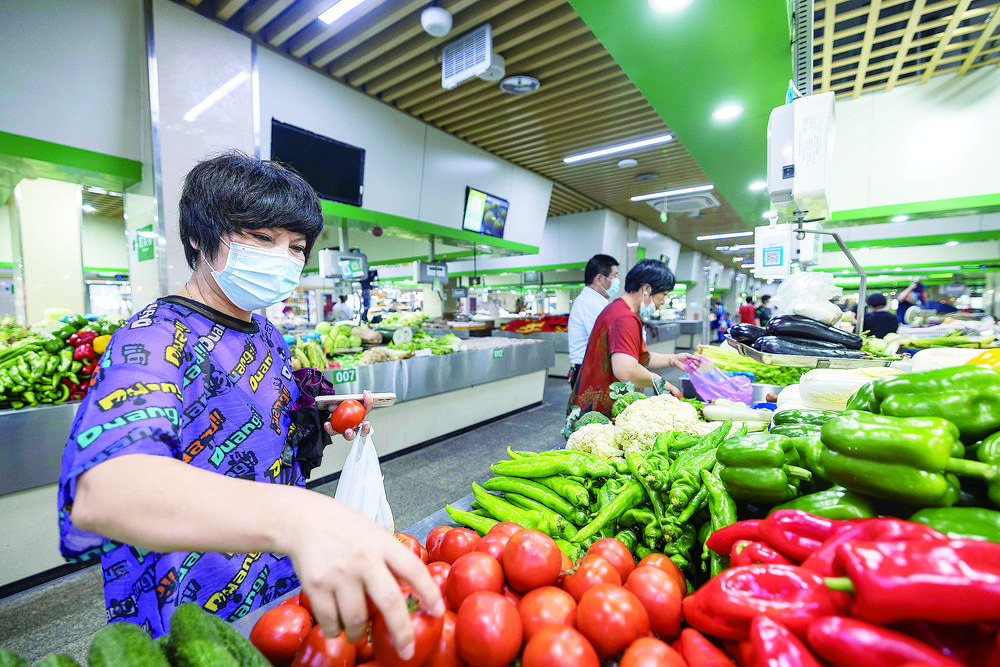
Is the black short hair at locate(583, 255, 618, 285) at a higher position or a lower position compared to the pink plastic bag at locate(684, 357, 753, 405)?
higher

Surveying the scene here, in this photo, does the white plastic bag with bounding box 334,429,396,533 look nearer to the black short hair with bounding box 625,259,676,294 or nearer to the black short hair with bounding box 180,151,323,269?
the black short hair with bounding box 180,151,323,269

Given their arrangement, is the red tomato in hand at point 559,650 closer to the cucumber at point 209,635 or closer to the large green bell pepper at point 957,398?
the cucumber at point 209,635

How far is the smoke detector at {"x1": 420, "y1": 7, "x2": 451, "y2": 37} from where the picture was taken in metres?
3.36

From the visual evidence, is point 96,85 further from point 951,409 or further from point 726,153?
point 726,153

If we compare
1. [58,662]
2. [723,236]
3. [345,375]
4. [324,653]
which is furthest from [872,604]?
[723,236]

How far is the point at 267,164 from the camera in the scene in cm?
132

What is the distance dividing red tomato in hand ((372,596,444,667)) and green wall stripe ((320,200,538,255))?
4.74m

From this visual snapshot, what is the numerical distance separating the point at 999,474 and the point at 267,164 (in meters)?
1.80

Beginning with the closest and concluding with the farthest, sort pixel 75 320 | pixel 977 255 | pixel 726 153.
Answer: pixel 75 320, pixel 726 153, pixel 977 255

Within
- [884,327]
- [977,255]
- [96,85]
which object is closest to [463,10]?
[96,85]

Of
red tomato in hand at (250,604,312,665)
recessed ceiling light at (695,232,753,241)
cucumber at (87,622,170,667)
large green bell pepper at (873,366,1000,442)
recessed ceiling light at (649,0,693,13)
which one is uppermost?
recessed ceiling light at (695,232,753,241)

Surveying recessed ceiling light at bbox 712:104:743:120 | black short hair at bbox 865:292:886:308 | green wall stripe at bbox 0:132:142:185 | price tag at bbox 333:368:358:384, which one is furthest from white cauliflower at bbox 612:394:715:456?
black short hair at bbox 865:292:886:308

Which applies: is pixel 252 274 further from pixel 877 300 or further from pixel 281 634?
pixel 877 300

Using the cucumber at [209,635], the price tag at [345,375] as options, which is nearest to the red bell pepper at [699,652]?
the cucumber at [209,635]
